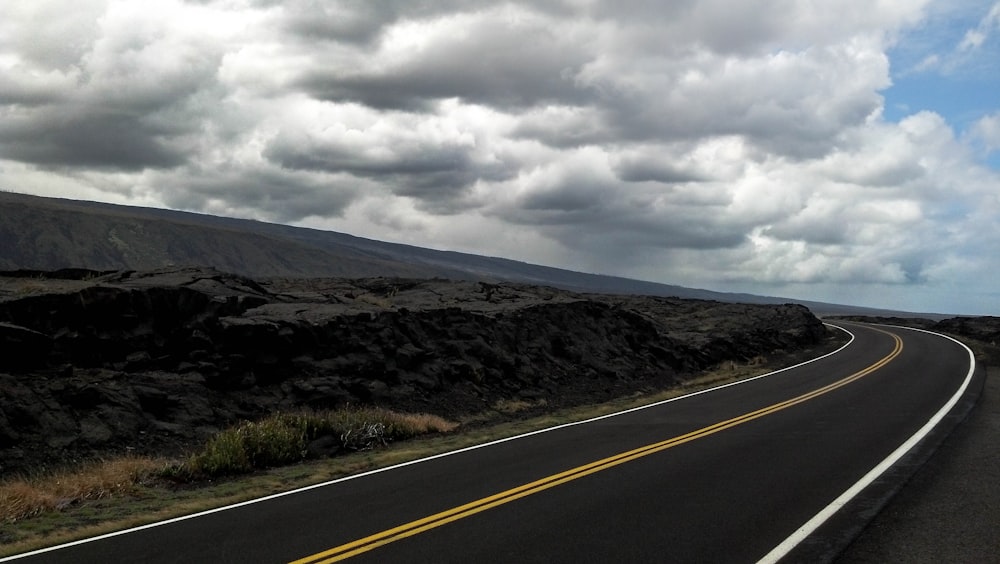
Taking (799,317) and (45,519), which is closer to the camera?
(45,519)

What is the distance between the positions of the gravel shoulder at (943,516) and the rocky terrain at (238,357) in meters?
12.2

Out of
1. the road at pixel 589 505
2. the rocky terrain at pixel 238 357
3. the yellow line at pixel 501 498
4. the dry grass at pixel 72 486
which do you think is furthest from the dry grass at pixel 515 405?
the dry grass at pixel 72 486

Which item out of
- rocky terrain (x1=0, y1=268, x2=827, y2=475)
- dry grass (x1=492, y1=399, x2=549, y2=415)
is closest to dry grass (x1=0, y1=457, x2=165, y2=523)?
rocky terrain (x1=0, y1=268, x2=827, y2=475)

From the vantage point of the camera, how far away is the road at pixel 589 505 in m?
7.54

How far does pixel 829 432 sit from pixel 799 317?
3919 centimetres

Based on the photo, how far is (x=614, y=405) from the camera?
70.6ft

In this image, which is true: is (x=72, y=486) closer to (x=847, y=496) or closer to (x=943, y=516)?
(x=847, y=496)

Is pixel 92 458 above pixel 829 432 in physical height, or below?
below

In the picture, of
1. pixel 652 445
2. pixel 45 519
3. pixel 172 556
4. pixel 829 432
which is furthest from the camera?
pixel 829 432

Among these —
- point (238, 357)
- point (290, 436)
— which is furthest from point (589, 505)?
point (238, 357)

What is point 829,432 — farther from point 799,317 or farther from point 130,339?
point 799,317

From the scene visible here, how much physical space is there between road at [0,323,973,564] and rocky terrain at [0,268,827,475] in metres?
6.21

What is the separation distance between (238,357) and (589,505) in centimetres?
1205

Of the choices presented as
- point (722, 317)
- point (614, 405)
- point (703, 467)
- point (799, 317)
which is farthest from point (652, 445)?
point (799, 317)
